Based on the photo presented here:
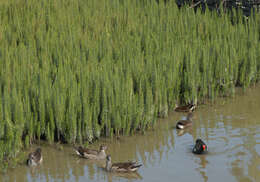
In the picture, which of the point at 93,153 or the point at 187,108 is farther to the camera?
the point at 187,108

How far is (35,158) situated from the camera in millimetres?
6805

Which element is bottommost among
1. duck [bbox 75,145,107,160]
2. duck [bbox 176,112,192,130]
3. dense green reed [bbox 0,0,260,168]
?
duck [bbox 75,145,107,160]

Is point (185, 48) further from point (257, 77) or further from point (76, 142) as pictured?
point (76, 142)

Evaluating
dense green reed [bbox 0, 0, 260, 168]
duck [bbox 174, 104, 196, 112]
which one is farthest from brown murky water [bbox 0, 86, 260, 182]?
dense green reed [bbox 0, 0, 260, 168]

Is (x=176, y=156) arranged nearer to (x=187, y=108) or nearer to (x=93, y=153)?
(x=93, y=153)

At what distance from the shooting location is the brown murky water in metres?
6.61

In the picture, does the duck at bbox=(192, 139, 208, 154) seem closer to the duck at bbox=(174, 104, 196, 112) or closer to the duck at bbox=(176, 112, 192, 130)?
the duck at bbox=(176, 112, 192, 130)

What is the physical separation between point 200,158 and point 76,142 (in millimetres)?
1961

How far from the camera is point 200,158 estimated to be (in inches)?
283

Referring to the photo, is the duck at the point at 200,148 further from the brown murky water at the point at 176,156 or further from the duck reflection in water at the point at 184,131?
the duck reflection in water at the point at 184,131

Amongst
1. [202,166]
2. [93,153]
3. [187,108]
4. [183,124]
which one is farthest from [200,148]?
[187,108]

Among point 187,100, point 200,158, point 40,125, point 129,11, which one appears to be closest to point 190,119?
point 187,100

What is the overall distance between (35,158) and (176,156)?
2060mm

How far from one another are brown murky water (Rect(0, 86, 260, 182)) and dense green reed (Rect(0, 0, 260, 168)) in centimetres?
32
